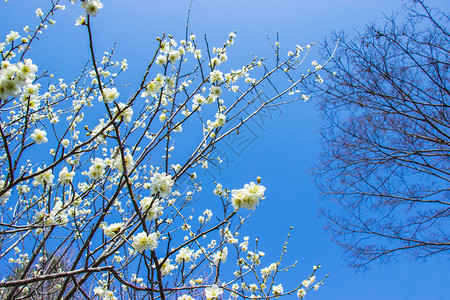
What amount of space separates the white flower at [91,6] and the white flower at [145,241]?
49.9 inches

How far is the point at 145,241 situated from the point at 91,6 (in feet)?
4.41

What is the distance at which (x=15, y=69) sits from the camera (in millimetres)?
1371

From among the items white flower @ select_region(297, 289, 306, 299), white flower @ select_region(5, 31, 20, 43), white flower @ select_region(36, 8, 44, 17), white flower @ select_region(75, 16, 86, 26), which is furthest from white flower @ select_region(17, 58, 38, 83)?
white flower @ select_region(297, 289, 306, 299)

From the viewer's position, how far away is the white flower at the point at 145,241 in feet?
4.81

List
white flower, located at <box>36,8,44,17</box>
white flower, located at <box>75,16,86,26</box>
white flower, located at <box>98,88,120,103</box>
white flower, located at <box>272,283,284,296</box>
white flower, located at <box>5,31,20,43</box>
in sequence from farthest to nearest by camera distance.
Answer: white flower, located at <box>36,8,44,17</box>, white flower, located at <box>5,31,20,43</box>, white flower, located at <box>272,283,284,296</box>, white flower, located at <box>98,88,120,103</box>, white flower, located at <box>75,16,86,26</box>

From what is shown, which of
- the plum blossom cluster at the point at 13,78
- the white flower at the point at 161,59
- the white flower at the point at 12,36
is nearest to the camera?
the plum blossom cluster at the point at 13,78

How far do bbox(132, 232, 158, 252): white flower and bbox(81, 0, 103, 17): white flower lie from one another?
4.16 feet

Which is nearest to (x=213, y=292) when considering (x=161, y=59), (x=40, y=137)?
(x=40, y=137)

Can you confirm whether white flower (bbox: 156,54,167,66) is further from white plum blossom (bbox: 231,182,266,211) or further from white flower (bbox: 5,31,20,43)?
white flower (bbox: 5,31,20,43)

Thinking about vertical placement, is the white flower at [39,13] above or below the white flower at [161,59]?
above

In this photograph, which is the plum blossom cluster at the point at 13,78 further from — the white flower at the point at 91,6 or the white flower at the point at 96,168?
the white flower at the point at 96,168

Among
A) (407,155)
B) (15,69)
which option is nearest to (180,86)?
(15,69)

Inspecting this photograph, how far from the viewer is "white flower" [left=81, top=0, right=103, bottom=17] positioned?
141cm

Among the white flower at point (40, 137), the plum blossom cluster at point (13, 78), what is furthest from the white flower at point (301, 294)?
the plum blossom cluster at point (13, 78)
